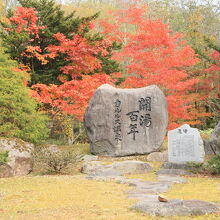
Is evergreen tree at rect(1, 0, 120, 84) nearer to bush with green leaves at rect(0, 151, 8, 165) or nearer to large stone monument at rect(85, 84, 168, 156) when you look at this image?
large stone monument at rect(85, 84, 168, 156)

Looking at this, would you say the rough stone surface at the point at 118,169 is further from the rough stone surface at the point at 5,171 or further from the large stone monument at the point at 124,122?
the large stone monument at the point at 124,122

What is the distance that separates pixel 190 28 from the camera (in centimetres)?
2800

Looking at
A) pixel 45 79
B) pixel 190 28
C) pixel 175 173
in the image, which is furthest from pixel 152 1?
pixel 175 173

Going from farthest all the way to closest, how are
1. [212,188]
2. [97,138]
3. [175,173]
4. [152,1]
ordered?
[152,1] < [97,138] < [175,173] < [212,188]

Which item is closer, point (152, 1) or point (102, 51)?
point (102, 51)

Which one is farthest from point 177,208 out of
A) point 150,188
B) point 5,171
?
point 5,171

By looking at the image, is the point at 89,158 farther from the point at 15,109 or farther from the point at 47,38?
the point at 47,38

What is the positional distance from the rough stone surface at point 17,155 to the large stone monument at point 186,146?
5039mm

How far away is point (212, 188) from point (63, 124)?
10979 mm

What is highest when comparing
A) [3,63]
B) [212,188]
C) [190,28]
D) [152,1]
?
[152,1]

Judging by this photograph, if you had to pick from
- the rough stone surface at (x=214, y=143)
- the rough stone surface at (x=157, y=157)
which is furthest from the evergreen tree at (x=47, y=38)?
the rough stone surface at (x=214, y=143)

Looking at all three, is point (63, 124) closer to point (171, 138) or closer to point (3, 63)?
point (3, 63)

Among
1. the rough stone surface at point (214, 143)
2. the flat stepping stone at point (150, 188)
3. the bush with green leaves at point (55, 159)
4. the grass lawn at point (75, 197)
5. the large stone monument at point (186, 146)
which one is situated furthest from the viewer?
the rough stone surface at point (214, 143)

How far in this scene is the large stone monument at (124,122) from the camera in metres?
14.6
